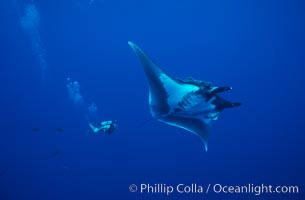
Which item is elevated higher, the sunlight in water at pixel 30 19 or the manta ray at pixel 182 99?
the sunlight in water at pixel 30 19

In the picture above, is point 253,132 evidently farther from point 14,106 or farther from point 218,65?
point 14,106

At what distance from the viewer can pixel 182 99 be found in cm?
440

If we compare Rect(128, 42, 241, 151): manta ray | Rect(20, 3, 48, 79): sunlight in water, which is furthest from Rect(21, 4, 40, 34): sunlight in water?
Rect(128, 42, 241, 151): manta ray

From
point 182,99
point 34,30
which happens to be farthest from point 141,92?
point 182,99

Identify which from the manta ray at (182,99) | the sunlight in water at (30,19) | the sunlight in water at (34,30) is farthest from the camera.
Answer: the sunlight in water at (34,30)

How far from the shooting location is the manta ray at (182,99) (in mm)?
4172

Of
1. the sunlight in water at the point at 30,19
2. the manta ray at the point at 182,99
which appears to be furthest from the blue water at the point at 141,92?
the manta ray at the point at 182,99

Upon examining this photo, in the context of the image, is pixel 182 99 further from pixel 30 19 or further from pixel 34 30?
pixel 34 30

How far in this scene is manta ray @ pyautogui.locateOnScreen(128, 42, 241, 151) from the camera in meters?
4.17

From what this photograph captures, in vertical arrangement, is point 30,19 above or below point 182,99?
above

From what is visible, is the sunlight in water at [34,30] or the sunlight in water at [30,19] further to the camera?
the sunlight in water at [34,30]

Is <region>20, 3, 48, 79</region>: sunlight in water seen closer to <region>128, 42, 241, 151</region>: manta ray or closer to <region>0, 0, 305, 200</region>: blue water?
<region>0, 0, 305, 200</region>: blue water

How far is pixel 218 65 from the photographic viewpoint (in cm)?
3156

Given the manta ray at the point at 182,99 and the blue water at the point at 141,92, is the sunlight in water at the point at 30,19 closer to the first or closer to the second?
the blue water at the point at 141,92
